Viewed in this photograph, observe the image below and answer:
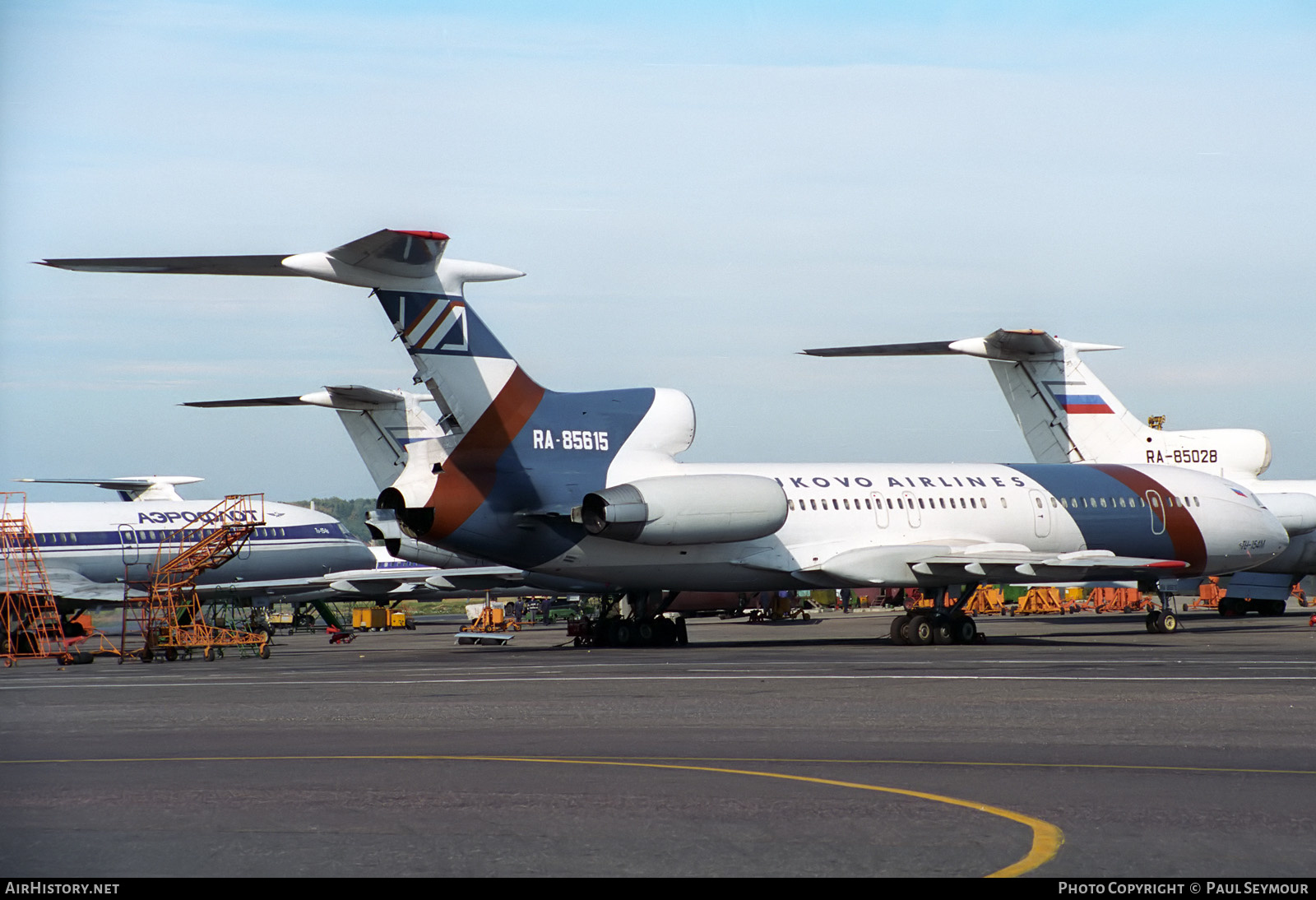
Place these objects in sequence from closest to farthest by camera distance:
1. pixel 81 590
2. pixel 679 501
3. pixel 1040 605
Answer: pixel 679 501 < pixel 81 590 < pixel 1040 605

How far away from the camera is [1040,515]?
33438 mm

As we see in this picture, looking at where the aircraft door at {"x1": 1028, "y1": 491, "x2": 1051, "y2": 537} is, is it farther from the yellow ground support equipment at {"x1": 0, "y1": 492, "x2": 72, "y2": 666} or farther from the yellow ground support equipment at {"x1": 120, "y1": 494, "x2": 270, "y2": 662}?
the yellow ground support equipment at {"x1": 0, "y1": 492, "x2": 72, "y2": 666}

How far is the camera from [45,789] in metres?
9.88

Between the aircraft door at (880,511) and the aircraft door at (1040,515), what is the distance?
3.93 meters

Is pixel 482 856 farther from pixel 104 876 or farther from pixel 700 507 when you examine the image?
pixel 700 507

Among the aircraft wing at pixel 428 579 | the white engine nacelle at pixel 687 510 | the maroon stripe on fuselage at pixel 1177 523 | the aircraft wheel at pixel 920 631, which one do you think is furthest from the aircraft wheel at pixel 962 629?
the aircraft wing at pixel 428 579

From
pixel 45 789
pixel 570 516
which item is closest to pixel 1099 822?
pixel 45 789

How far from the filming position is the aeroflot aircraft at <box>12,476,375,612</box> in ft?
146

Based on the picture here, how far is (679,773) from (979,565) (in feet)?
67.2

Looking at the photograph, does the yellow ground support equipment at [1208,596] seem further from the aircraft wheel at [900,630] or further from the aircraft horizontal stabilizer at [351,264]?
the aircraft horizontal stabilizer at [351,264]

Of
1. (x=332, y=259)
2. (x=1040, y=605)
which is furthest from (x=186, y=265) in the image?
(x=1040, y=605)

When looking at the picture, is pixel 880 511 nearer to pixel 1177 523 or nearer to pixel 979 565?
pixel 979 565

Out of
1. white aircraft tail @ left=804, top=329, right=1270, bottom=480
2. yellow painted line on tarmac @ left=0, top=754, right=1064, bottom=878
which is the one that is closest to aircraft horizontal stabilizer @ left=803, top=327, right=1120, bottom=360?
white aircraft tail @ left=804, top=329, right=1270, bottom=480
